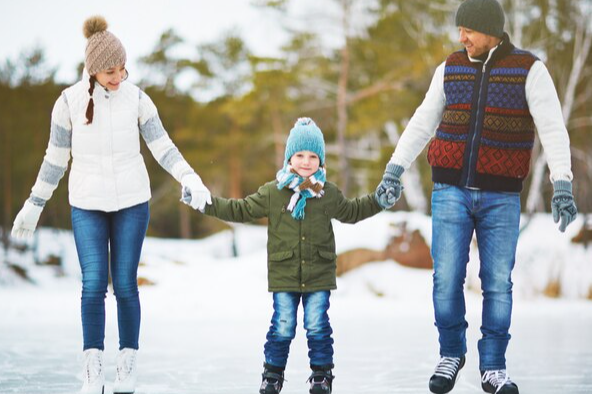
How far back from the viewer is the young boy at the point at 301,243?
3.62 meters

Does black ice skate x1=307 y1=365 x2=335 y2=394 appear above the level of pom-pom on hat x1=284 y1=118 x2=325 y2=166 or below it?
below

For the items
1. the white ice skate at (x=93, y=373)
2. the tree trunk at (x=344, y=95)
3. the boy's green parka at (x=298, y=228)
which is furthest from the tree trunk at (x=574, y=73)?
the white ice skate at (x=93, y=373)

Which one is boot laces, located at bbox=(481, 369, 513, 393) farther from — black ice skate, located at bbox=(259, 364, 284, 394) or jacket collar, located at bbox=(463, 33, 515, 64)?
jacket collar, located at bbox=(463, 33, 515, 64)

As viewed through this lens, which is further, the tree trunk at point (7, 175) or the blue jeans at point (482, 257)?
the tree trunk at point (7, 175)

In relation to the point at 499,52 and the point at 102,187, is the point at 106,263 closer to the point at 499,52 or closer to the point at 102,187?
the point at 102,187

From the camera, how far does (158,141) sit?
3873mm

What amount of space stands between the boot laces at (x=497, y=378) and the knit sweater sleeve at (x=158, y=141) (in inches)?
59.2

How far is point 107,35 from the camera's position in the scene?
Result: 3732mm

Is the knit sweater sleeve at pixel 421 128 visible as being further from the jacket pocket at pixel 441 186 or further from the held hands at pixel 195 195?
the held hands at pixel 195 195

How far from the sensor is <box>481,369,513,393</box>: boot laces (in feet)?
11.7

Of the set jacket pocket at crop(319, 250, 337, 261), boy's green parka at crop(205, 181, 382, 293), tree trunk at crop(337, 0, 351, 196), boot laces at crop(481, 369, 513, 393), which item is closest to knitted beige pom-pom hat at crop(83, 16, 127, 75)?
boy's green parka at crop(205, 181, 382, 293)

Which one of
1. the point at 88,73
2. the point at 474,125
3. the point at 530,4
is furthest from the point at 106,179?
the point at 530,4

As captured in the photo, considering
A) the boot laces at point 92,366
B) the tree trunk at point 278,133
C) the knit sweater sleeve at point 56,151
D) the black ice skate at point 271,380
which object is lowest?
the black ice skate at point 271,380

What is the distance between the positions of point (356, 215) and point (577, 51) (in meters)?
13.5
